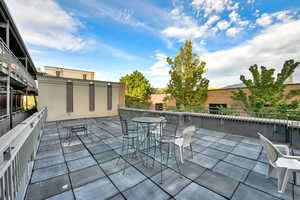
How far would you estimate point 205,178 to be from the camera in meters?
2.09

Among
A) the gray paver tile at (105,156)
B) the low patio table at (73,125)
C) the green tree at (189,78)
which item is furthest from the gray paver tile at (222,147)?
the green tree at (189,78)

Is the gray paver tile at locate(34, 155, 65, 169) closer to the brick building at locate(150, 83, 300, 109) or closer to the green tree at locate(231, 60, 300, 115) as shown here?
the brick building at locate(150, 83, 300, 109)

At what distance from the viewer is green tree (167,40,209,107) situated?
979cm

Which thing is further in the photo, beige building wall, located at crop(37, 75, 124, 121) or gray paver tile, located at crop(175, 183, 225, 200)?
beige building wall, located at crop(37, 75, 124, 121)

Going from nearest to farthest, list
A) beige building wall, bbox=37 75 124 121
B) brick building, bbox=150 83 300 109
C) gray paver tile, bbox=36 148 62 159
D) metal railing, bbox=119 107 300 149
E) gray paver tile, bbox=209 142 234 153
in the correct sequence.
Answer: gray paver tile, bbox=36 148 62 159, gray paver tile, bbox=209 142 234 153, metal railing, bbox=119 107 300 149, beige building wall, bbox=37 75 124 121, brick building, bbox=150 83 300 109

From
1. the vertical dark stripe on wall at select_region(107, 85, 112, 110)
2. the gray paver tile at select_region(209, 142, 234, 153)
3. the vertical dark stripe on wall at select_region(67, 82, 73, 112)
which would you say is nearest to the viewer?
the gray paver tile at select_region(209, 142, 234, 153)

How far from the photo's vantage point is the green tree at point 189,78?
386 inches

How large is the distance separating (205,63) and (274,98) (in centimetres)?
494

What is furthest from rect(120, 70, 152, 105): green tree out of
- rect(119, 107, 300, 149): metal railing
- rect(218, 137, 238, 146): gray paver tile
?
rect(218, 137, 238, 146): gray paver tile

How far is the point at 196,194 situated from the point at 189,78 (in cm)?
904

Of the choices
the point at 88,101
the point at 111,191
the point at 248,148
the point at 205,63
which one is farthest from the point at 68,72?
the point at 248,148

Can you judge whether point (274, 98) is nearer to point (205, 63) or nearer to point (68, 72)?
point (205, 63)

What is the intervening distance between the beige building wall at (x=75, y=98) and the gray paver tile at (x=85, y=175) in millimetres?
8160

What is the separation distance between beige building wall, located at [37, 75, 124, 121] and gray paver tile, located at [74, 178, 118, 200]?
8.70 metres
